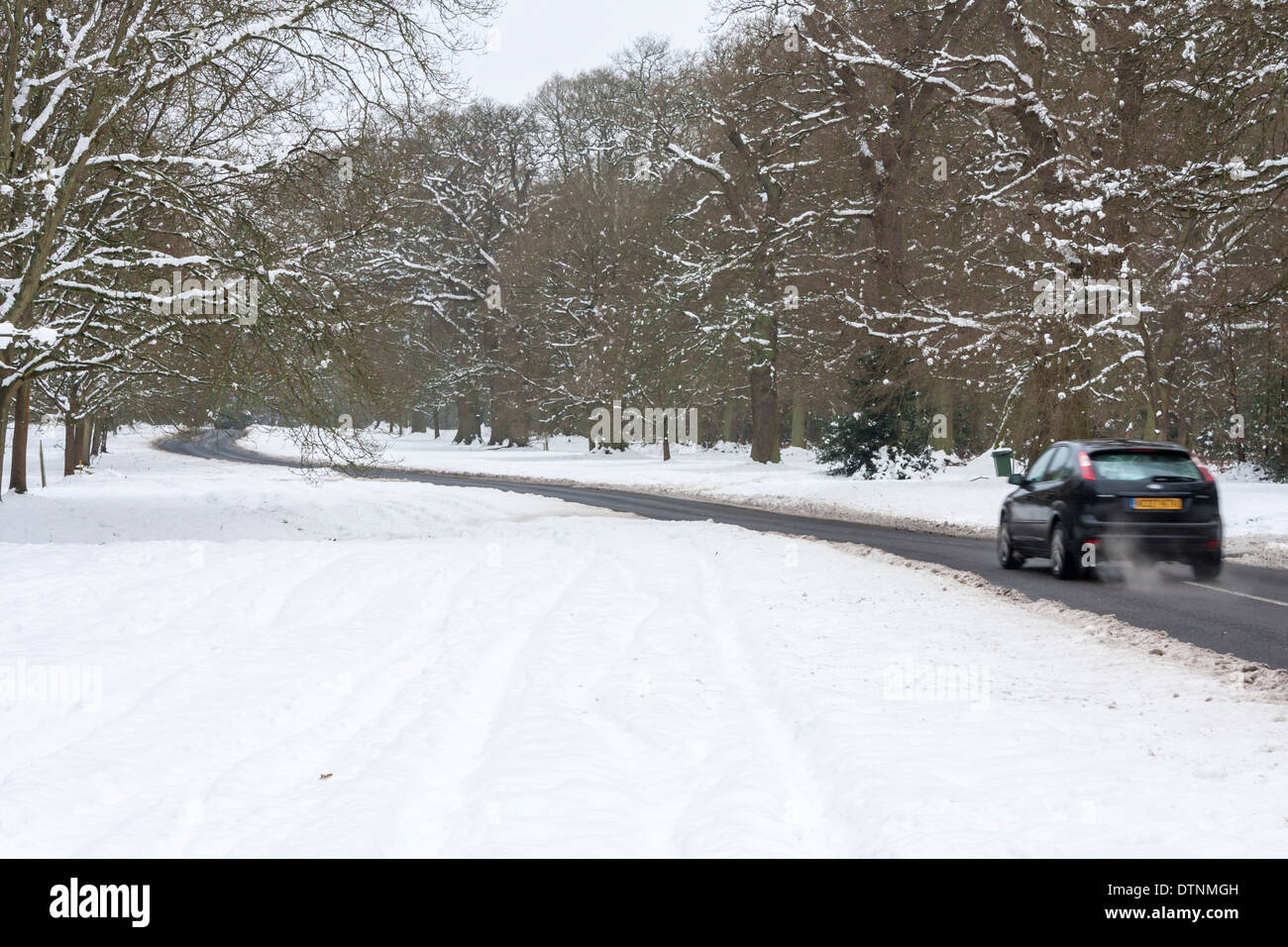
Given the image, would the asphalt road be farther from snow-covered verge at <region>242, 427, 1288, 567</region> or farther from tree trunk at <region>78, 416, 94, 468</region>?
tree trunk at <region>78, 416, 94, 468</region>

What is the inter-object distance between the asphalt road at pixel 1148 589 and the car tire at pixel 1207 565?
0.17 meters

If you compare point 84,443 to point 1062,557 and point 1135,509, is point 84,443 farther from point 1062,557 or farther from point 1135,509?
point 1135,509

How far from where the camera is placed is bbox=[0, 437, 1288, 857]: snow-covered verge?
466cm

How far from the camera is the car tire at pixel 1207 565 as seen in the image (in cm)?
1321

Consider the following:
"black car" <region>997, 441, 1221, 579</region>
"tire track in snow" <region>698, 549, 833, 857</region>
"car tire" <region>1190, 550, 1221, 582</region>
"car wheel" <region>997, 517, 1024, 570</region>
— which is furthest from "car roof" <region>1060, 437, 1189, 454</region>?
"tire track in snow" <region>698, 549, 833, 857</region>

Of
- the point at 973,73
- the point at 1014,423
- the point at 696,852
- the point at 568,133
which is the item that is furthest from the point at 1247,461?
the point at 568,133

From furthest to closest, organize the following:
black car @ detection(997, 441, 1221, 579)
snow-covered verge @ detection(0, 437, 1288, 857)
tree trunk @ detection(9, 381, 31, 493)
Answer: tree trunk @ detection(9, 381, 31, 493) < black car @ detection(997, 441, 1221, 579) < snow-covered verge @ detection(0, 437, 1288, 857)

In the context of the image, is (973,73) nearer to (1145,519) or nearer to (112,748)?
(1145,519)

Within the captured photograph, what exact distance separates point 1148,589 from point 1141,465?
156 cm

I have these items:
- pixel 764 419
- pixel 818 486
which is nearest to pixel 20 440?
pixel 818 486

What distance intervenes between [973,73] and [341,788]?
2788cm

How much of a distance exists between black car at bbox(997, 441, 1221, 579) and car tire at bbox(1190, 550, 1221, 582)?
0.04 feet

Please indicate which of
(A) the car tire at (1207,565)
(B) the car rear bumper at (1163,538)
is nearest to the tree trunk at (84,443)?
(B) the car rear bumper at (1163,538)
